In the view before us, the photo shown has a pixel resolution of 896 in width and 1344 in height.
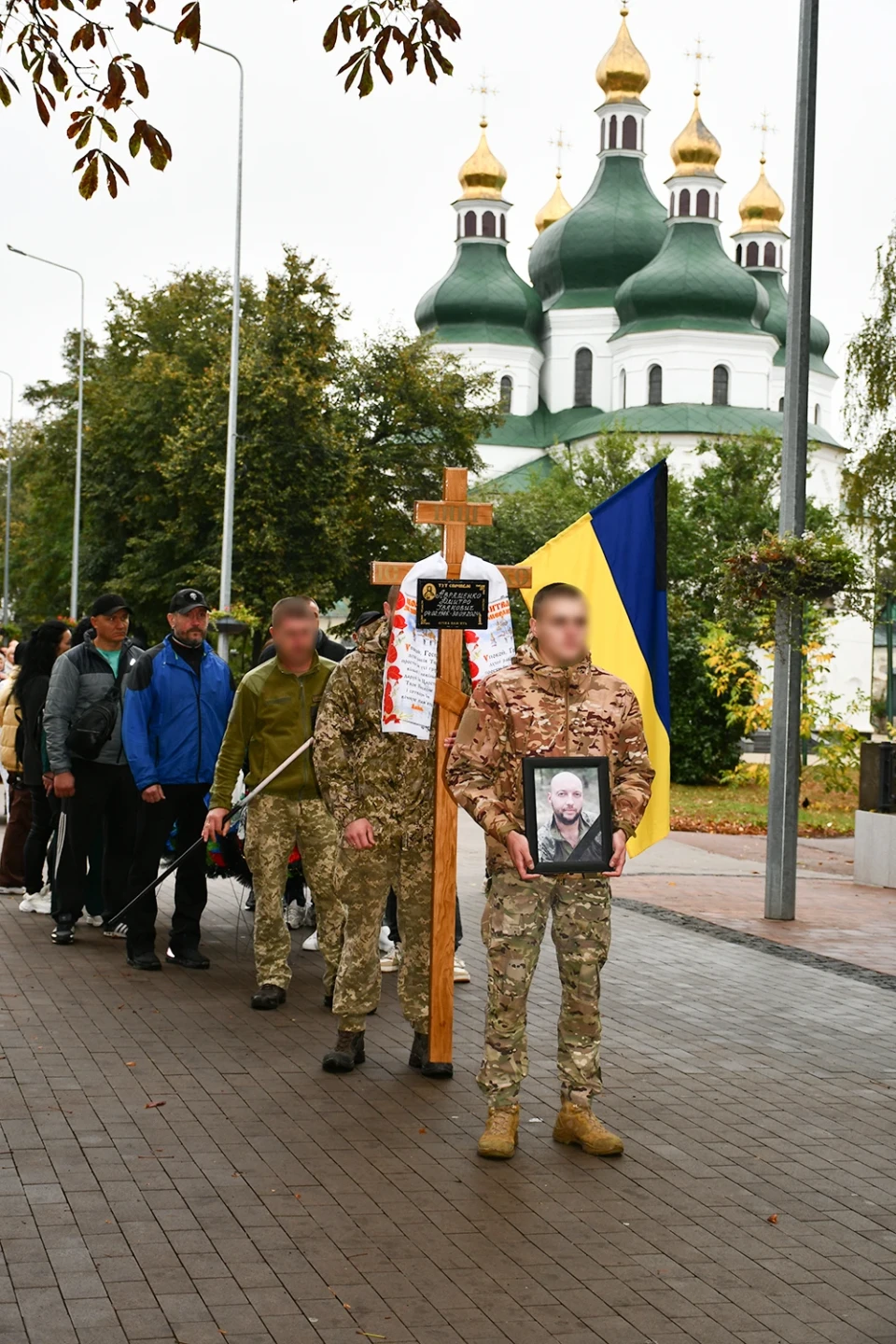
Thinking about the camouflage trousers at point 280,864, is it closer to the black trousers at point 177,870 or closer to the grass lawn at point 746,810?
the black trousers at point 177,870

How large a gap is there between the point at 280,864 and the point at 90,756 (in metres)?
2.03

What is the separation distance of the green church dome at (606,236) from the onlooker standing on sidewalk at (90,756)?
229 ft

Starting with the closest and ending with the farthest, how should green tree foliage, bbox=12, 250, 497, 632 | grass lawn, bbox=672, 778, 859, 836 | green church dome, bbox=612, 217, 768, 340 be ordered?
grass lawn, bbox=672, 778, 859, 836 < green tree foliage, bbox=12, 250, 497, 632 < green church dome, bbox=612, 217, 768, 340

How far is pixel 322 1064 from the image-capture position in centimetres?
702

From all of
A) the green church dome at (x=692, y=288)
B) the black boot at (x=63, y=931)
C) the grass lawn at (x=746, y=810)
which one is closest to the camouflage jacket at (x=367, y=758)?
the black boot at (x=63, y=931)

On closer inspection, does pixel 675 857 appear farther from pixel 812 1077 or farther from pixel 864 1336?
pixel 864 1336

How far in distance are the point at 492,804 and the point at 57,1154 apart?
1.82m

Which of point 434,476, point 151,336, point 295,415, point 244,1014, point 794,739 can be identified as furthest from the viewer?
point 151,336

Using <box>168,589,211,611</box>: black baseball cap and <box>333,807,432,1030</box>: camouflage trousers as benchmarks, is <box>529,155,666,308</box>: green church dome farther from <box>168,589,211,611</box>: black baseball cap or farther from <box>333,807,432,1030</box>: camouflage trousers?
<box>333,807,432,1030</box>: camouflage trousers

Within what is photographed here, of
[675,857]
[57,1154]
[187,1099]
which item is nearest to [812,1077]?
[187,1099]

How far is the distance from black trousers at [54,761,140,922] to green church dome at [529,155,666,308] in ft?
230

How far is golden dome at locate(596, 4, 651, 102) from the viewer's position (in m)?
79.2

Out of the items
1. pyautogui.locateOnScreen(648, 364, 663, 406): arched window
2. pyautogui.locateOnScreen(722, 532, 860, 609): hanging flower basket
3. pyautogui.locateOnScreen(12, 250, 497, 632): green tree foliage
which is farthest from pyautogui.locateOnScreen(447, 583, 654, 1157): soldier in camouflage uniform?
pyautogui.locateOnScreen(648, 364, 663, 406): arched window

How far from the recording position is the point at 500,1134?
19.1 feet
